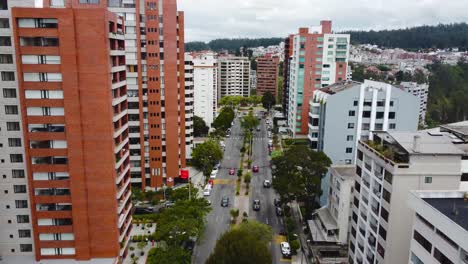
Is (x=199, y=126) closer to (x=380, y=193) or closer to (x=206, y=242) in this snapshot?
(x=206, y=242)

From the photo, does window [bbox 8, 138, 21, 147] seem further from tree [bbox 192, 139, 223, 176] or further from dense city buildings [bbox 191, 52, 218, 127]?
dense city buildings [bbox 191, 52, 218, 127]

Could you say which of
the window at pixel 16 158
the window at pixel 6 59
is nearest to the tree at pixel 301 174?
the window at pixel 16 158

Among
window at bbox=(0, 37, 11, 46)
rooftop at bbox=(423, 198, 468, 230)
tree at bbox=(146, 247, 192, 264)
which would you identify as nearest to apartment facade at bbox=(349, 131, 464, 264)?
rooftop at bbox=(423, 198, 468, 230)

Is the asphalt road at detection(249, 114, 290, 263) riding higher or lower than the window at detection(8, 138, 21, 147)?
lower

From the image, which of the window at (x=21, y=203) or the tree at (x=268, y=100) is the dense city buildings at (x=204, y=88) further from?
the window at (x=21, y=203)

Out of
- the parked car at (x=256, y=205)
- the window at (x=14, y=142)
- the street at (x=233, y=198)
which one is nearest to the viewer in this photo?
the window at (x=14, y=142)

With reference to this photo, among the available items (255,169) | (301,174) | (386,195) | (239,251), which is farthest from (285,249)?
(255,169)

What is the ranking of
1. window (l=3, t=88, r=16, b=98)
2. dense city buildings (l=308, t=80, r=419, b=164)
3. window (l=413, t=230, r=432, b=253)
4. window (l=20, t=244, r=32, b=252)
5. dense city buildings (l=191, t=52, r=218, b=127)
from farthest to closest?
1. dense city buildings (l=191, t=52, r=218, b=127)
2. dense city buildings (l=308, t=80, r=419, b=164)
3. window (l=20, t=244, r=32, b=252)
4. window (l=3, t=88, r=16, b=98)
5. window (l=413, t=230, r=432, b=253)
